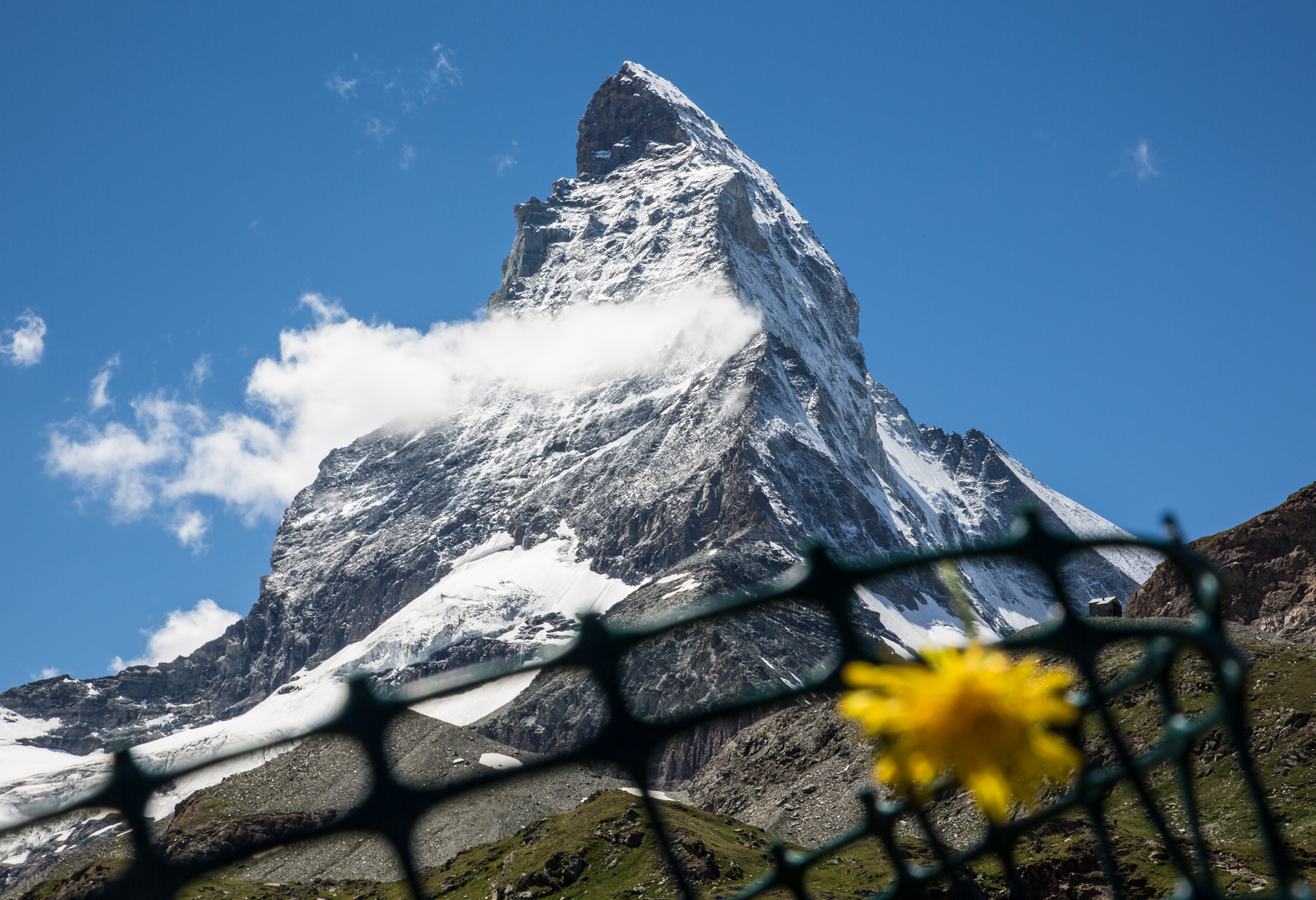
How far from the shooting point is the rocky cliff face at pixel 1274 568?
97.1 m

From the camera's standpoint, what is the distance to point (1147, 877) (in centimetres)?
5006

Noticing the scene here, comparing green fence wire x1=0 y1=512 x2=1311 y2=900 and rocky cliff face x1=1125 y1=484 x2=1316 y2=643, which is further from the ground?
rocky cliff face x1=1125 y1=484 x2=1316 y2=643

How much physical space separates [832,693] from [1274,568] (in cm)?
11492

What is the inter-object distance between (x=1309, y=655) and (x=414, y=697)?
85589 millimetres

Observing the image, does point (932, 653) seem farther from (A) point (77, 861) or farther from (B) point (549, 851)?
(A) point (77, 861)

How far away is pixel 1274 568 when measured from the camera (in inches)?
4013

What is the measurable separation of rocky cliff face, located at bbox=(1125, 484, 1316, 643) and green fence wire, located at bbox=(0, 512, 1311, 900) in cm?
10162

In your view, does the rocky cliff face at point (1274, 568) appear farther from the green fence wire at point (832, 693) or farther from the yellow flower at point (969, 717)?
the yellow flower at point (969, 717)

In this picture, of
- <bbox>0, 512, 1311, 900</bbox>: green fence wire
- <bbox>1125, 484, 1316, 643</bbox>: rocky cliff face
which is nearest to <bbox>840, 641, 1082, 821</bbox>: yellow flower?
<bbox>0, 512, 1311, 900</bbox>: green fence wire

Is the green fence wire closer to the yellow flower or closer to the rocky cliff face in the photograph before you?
the yellow flower

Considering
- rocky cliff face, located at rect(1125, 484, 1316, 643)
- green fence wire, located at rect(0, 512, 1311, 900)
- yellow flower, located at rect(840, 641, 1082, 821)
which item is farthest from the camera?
rocky cliff face, located at rect(1125, 484, 1316, 643)

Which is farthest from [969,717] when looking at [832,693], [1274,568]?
[1274,568]

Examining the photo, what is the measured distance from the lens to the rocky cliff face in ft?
319

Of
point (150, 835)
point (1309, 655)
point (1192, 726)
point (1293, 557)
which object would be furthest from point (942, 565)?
point (1293, 557)
